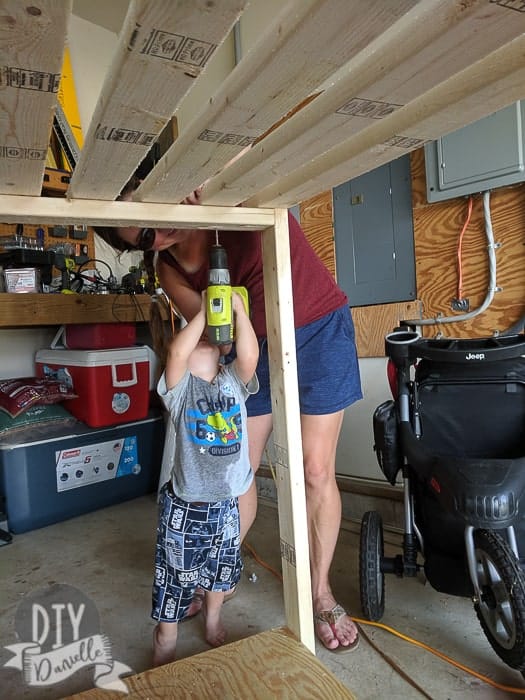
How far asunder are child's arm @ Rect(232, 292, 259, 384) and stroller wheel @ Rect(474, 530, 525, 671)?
629mm

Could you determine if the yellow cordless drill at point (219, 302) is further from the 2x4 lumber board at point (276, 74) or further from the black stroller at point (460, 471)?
the black stroller at point (460, 471)

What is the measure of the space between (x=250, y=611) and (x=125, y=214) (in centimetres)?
111

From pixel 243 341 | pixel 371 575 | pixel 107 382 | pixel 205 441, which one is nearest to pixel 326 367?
pixel 243 341

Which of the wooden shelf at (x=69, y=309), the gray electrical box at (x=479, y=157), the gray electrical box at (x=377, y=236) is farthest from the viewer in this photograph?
the wooden shelf at (x=69, y=309)

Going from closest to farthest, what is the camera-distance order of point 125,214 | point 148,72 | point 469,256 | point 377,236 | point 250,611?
point 148,72 → point 125,214 → point 250,611 → point 469,256 → point 377,236

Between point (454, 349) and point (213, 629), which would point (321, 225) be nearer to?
point (454, 349)

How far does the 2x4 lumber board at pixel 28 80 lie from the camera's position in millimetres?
405

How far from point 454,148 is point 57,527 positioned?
6.86 ft

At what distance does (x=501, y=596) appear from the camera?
3.30 ft

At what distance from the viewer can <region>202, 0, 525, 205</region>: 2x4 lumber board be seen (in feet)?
1.47

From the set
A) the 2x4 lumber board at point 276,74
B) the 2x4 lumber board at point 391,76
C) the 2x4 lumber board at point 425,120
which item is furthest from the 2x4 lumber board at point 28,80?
the 2x4 lumber board at point 425,120

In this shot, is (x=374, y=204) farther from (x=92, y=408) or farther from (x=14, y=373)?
(x=14, y=373)

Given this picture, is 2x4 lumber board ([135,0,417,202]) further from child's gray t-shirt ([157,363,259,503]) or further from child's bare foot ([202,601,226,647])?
child's bare foot ([202,601,226,647])

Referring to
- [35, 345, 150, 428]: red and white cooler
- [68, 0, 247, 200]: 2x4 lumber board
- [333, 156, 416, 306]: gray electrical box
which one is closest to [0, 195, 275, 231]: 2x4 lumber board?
[68, 0, 247, 200]: 2x4 lumber board
